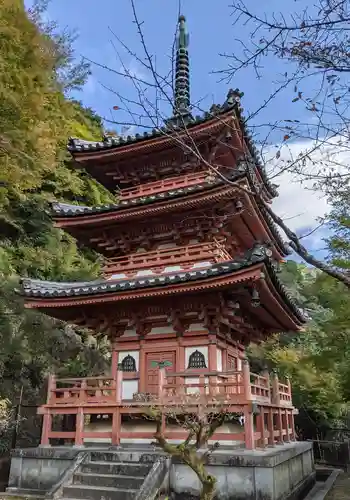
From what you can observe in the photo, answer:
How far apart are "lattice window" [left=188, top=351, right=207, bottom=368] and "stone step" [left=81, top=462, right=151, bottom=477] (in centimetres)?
251

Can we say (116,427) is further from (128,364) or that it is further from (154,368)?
(128,364)

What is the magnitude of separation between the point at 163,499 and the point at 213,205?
6.19 meters

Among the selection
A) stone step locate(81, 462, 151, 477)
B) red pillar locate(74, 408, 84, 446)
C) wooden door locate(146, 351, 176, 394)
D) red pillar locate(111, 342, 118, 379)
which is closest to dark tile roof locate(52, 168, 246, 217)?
red pillar locate(111, 342, 118, 379)

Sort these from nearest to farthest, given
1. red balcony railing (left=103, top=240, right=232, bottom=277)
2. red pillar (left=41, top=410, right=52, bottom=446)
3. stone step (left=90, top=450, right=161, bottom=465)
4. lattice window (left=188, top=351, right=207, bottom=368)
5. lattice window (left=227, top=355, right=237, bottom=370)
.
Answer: stone step (left=90, top=450, right=161, bottom=465) → red pillar (left=41, top=410, right=52, bottom=446) → lattice window (left=188, top=351, right=207, bottom=368) → red balcony railing (left=103, top=240, right=232, bottom=277) → lattice window (left=227, top=355, right=237, bottom=370)

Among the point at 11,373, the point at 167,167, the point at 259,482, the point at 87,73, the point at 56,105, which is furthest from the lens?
the point at 87,73

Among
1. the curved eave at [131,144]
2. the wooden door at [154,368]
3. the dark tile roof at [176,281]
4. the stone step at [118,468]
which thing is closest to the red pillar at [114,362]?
the wooden door at [154,368]

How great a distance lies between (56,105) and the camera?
2453 centimetres

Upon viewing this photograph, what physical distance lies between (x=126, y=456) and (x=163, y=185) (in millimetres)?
6741

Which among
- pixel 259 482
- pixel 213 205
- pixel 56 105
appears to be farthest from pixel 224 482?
pixel 56 105

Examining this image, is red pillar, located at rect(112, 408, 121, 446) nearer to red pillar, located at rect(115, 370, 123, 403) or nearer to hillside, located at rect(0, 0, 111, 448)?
red pillar, located at rect(115, 370, 123, 403)

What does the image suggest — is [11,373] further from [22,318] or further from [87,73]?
[87,73]

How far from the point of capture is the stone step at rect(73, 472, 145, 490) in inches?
301

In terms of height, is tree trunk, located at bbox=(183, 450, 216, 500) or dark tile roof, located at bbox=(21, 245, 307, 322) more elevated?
dark tile roof, located at bbox=(21, 245, 307, 322)

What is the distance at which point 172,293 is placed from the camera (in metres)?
9.35
